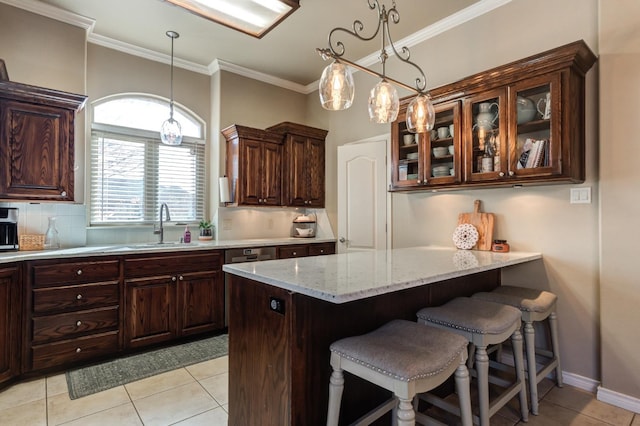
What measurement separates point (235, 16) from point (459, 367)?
2.99 metres

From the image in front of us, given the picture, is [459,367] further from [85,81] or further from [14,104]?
[85,81]

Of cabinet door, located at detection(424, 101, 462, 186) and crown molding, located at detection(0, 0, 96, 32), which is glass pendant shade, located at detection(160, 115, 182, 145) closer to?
crown molding, located at detection(0, 0, 96, 32)

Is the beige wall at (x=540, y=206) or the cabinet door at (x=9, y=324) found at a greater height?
the beige wall at (x=540, y=206)

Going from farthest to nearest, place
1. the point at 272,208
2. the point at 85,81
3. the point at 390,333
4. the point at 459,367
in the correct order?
1. the point at 272,208
2. the point at 85,81
3. the point at 390,333
4. the point at 459,367

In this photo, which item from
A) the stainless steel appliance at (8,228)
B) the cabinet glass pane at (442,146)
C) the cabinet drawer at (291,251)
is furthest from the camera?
the cabinet drawer at (291,251)

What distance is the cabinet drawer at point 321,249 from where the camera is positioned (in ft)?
14.0

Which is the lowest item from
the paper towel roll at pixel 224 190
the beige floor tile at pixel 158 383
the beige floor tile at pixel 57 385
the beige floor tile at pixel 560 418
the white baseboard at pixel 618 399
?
the beige floor tile at pixel 158 383

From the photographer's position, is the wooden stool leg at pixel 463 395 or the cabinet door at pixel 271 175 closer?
the wooden stool leg at pixel 463 395

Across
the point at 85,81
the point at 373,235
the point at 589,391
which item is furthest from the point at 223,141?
the point at 589,391

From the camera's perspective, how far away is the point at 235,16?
282 cm

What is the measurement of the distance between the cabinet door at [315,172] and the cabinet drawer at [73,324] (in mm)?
2533

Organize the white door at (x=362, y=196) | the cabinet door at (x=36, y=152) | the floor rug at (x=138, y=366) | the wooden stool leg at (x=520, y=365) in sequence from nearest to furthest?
the wooden stool leg at (x=520, y=365) → the floor rug at (x=138, y=366) → the cabinet door at (x=36, y=152) → the white door at (x=362, y=196)

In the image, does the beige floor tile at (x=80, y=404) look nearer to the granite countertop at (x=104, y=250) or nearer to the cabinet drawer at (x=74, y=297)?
the cabinet drawer at (x=74, y=297)

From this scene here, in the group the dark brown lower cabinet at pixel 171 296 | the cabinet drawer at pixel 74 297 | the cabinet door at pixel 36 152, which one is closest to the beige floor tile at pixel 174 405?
the dark brown lower cabinet at pixel 171 296
